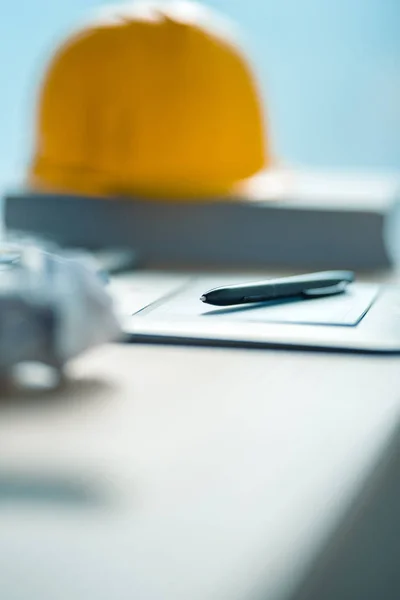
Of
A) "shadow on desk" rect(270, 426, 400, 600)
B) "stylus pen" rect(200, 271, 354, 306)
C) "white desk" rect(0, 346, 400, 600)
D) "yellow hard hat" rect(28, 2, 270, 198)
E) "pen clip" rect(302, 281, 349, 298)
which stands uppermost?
"yellow hard hat" rect(28, 2, 270, 198)

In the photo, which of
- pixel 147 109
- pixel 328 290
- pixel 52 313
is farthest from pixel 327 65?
pixel 52 313

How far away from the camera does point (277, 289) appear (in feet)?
1.72

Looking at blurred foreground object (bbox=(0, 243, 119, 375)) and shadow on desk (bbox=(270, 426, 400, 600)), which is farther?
blurred foreground object (bbox=(0, 243, 119, 375))

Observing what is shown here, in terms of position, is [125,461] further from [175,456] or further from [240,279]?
[240,279]

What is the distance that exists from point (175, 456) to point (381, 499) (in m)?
0.07

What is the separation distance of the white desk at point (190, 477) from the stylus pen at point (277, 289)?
116mm

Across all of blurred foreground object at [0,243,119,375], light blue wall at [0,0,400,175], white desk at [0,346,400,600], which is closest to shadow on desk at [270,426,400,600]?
white desk at [0,346,400,600]

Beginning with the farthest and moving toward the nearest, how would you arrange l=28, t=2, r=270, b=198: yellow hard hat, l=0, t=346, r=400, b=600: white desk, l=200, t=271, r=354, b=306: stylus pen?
1. l=28, t=2, r=270, b=198: yellow hard hat
2. l=200, t=271, r=354, b=306: stylus pen
3. l=0, t=346, r=400, b=600: white desk

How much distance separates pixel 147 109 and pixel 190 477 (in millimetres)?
574

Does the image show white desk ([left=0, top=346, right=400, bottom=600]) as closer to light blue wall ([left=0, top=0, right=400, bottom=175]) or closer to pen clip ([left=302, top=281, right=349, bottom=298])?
pen clip ([left=302, top=281, right=349, bottom=298])

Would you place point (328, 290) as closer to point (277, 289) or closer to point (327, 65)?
point (277, 289)

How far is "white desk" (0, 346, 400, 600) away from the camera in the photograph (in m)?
0.21

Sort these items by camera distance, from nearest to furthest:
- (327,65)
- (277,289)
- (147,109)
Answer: (277,289) < (147,109) < (327,65)

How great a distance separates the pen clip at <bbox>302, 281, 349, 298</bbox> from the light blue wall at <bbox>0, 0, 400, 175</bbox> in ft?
2.17
